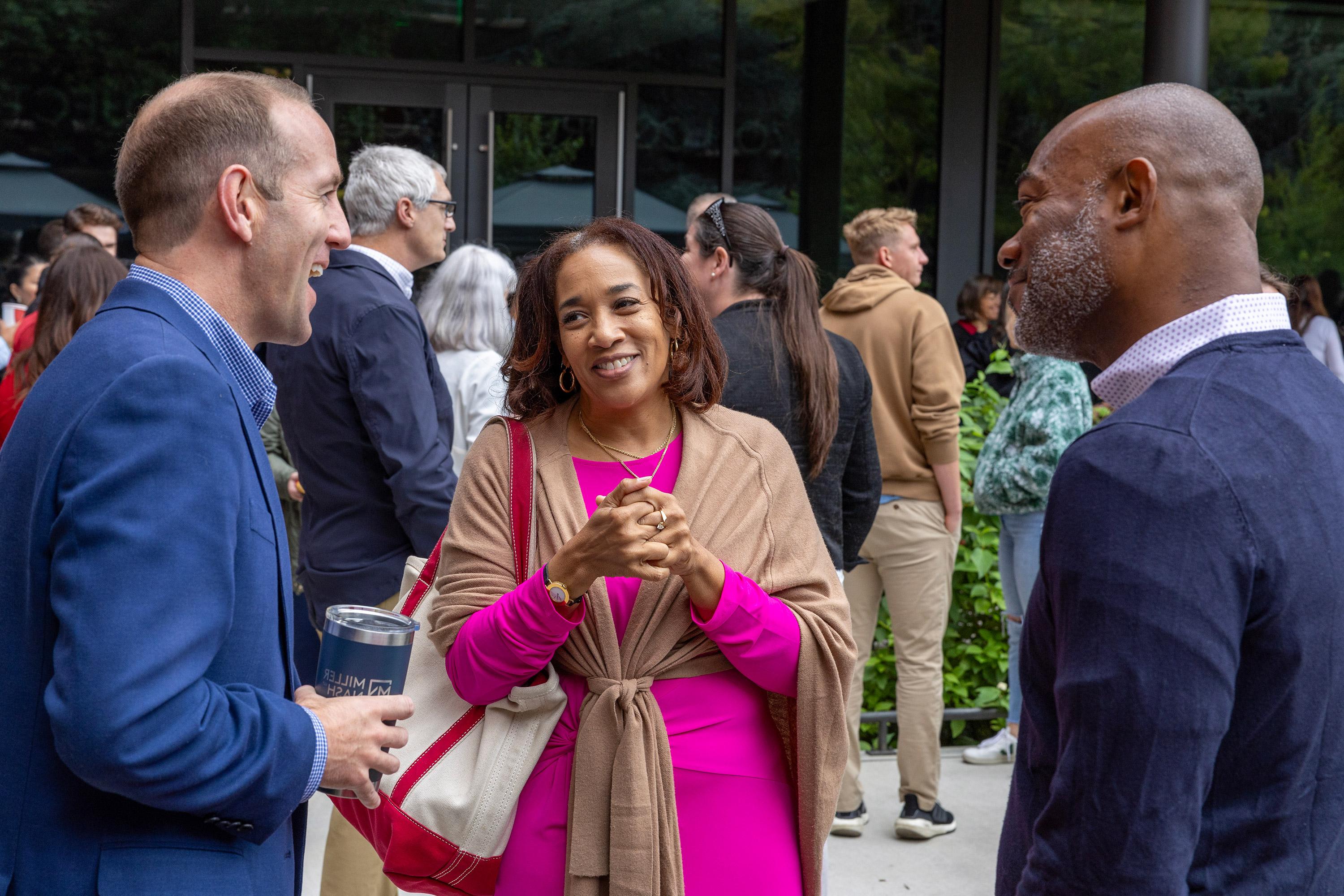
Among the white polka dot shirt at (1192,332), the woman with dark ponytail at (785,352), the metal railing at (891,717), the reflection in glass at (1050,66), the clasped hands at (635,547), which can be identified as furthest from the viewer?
the reflection in glass at (1050,66)

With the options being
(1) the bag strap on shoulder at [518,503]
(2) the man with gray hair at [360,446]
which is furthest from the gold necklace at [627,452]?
(2) the man with gray hair at [360,446]

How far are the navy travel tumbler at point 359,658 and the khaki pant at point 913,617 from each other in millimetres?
3298

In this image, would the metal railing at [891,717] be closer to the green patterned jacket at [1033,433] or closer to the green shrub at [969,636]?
the green shrub at [969,636]

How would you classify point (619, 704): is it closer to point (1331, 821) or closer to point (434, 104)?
point (1331, 821)

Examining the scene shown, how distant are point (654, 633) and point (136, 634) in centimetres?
112

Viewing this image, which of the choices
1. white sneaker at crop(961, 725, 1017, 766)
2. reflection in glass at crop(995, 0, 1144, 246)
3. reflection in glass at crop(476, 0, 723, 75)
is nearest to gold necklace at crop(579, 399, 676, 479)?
white sneaker at crop(961, 725, 1017, 766)

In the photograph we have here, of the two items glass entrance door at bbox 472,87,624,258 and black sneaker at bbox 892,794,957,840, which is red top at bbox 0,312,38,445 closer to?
black sneaker at bbox 892,794,957,840

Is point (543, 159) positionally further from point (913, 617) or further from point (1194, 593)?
point (1194, 593)

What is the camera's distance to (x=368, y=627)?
1759mm

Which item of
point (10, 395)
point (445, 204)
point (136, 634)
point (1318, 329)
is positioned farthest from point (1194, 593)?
point (1318, 329)

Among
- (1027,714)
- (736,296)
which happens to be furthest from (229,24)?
(1027,714)

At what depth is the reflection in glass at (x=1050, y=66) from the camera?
1125 centimetres

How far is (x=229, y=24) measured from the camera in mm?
9875

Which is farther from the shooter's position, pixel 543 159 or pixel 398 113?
pixel 543 159
